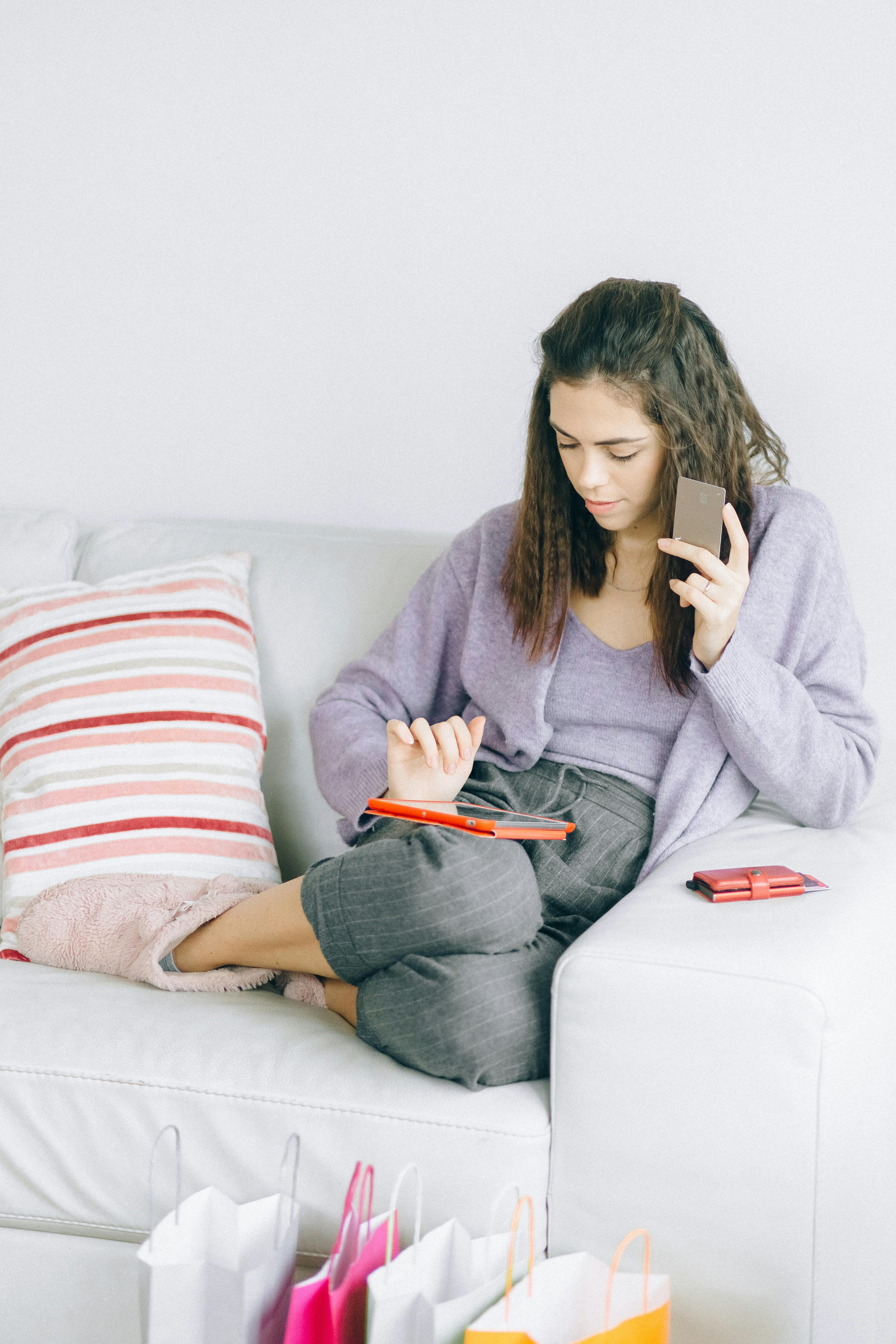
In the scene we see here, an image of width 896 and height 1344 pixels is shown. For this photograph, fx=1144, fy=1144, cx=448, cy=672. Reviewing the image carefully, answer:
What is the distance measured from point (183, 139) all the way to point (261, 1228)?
1598 millimetres

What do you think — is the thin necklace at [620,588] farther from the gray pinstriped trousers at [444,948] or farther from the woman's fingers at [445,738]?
the gray pinstriped trousers at [444,948]

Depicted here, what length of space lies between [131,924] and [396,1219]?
49cm

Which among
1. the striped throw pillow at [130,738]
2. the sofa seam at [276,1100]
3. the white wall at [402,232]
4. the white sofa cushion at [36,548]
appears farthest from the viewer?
the white sofa cushion at [36,548]

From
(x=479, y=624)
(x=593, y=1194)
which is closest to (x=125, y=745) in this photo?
(x=479, y=624)

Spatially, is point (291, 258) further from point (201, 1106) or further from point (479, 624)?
point (201, 1106)

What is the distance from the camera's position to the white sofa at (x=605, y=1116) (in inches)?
37.2

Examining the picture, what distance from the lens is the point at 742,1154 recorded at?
3.11 feet

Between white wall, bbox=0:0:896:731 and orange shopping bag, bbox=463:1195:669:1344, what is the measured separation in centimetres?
97

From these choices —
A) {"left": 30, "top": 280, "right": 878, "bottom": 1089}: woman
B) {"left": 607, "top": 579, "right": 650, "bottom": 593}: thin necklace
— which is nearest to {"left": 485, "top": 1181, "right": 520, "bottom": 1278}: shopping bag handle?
{"left": 30, "top": 280, "right": 878, "bottom": 1089}: woman

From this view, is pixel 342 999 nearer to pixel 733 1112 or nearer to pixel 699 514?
pixel 733 1112

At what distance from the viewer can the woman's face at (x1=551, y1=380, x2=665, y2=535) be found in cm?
130

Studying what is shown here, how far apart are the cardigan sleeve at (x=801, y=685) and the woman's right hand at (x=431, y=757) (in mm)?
270

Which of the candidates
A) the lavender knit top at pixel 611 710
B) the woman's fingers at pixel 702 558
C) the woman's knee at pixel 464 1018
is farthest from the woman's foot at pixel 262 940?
the woman's fingers at pixel 702 558

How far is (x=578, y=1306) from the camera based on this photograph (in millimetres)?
946
